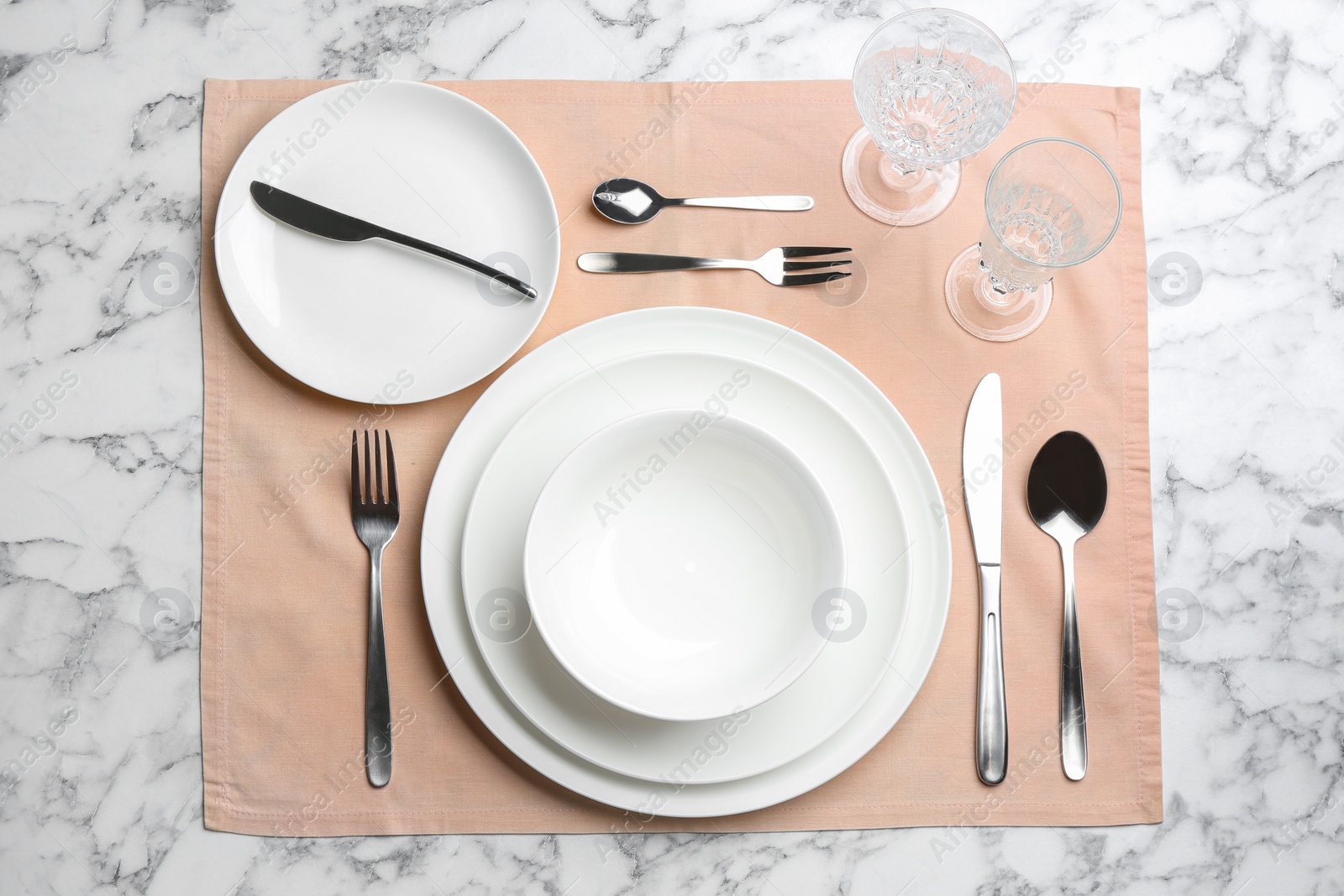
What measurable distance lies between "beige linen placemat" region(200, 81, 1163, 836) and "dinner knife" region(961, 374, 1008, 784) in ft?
0.04

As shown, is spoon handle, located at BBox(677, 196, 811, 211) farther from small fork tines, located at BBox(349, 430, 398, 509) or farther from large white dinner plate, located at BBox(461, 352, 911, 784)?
small fork tines, located at BBox(349, 430, 398, 509)

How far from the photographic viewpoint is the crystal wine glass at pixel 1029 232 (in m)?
0.84

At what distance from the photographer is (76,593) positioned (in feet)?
2.91

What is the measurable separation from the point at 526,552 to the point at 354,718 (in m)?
0.30

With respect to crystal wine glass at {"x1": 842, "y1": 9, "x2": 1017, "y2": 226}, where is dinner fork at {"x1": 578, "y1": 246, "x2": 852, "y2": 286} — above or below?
below

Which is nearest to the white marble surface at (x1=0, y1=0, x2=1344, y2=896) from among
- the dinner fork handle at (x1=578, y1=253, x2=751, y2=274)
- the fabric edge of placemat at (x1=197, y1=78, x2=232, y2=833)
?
the fabric edge of placemat at (x1=197, y1=78, x2=232, y2=833)

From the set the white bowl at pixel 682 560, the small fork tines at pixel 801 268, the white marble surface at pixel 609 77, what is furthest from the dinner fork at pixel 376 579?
the small fork tines at pixel 801 268

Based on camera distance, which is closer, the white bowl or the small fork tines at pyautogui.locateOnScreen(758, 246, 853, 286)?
the white bowl

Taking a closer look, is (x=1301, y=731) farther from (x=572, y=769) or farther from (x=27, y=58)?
(x=27, y=58)

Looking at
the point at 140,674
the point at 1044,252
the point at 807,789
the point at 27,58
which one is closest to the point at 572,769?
the point at 807,789

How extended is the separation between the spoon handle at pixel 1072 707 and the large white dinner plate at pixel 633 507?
0.69 feet

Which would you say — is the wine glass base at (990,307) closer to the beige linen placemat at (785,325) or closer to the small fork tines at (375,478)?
the beige linen placemat at (785,325)

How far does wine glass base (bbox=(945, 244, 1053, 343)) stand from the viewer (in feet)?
2.92

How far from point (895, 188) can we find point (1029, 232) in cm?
15
